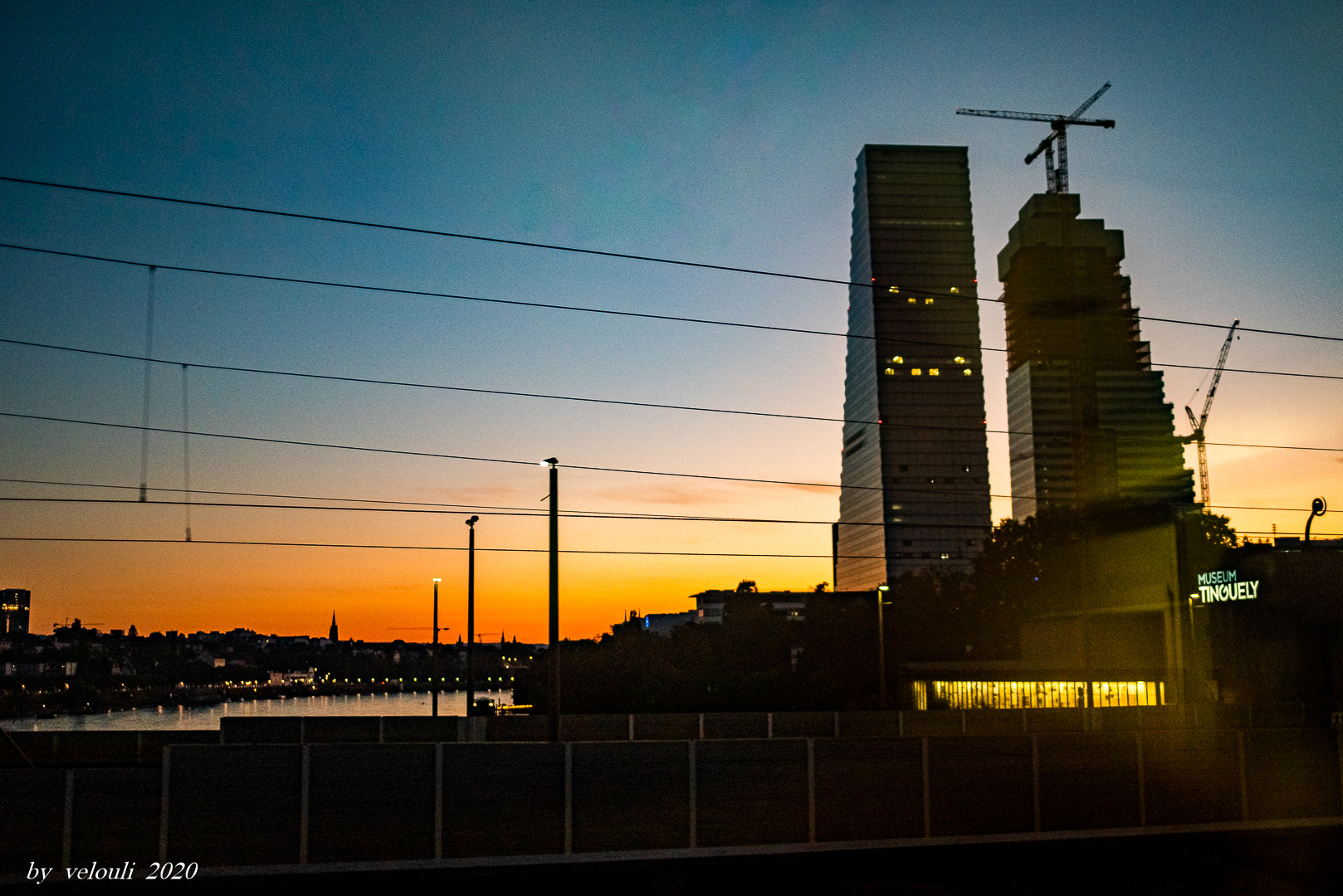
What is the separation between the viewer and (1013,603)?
10912 cm

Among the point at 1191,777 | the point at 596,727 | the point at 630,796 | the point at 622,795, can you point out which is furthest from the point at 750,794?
the point at 596,727

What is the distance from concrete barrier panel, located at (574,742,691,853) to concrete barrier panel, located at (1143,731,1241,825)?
10.7 meters

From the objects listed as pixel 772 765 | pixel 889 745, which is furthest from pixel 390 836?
pixel 889 745

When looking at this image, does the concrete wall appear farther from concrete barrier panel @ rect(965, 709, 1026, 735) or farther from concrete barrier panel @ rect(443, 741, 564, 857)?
concrete barrier panel @ rect(965, 709, 1026, 735)

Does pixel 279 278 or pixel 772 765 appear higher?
pixel 279 278

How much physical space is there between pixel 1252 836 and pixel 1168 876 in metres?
3.97

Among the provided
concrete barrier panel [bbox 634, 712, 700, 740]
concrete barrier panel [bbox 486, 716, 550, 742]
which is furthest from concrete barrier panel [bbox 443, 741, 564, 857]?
concrete barrier panel [bbox 634, 712, 700, 740]

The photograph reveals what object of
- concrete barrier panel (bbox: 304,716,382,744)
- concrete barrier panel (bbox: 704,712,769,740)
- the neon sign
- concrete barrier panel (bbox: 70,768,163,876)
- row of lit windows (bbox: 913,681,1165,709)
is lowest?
row of lit windows (bbox: 913,681,1165,709)

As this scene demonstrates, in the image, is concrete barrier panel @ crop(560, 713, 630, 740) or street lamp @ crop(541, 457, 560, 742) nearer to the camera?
street lamp @ crop(541, 457, 560, 742)

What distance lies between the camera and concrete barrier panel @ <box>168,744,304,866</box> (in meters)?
19.1

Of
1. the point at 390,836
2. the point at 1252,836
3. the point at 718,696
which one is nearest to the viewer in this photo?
the point at 390,836

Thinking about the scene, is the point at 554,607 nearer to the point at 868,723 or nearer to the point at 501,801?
the point at 501,801

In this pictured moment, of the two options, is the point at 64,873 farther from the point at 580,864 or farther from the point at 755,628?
the point at 755,628

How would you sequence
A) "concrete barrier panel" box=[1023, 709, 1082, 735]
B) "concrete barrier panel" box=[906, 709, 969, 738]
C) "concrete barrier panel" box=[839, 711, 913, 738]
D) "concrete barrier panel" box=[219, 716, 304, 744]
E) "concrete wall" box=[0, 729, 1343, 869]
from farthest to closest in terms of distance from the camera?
"concrete barrier panel" box=[1023, 709, 1082, 735] < "concrete barrier panel" box=[906, 709, 969, 738] < "concrete barrier panel" box=[839, 711, 913, 738] < "concrete barrier panel" box=[219, 716, 304, 744] < "concrete wall" box=[0, 729, 1343, 869]
